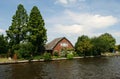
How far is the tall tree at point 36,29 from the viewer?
7075 centimetres

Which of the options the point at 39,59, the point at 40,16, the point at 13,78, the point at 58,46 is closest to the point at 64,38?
the point at 58,46

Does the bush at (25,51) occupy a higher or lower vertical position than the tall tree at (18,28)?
lower

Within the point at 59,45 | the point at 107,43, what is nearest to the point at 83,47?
the point at 59,45

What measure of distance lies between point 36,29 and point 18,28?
715cm

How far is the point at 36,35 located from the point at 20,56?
9592mm

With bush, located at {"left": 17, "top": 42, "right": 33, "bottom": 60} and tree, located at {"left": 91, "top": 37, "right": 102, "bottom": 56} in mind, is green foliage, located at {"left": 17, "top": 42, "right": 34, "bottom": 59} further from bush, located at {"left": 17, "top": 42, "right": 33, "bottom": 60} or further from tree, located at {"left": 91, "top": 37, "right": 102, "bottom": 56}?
tree, located at {"left": 91, "top": 37, "right": 102, "bottom": 56}

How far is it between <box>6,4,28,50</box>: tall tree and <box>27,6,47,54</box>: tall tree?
2644 millimetres

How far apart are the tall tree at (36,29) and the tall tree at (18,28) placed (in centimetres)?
264

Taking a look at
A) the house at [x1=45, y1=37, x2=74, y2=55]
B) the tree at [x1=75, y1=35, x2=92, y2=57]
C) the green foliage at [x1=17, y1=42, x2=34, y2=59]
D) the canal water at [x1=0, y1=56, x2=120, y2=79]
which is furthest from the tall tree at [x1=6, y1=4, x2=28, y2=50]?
the canal water at [x1=0, y1=56, x2=120, y2=79]

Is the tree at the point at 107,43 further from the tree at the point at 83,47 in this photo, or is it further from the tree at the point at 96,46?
the tree at the point at 83,47

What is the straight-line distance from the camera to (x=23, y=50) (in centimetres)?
6562

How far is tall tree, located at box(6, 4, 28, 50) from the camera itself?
71938 mm

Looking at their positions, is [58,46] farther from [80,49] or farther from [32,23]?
[32,23]

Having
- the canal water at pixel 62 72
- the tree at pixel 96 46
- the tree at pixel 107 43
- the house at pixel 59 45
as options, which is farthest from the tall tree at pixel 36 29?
the tree at pixel 107 43
